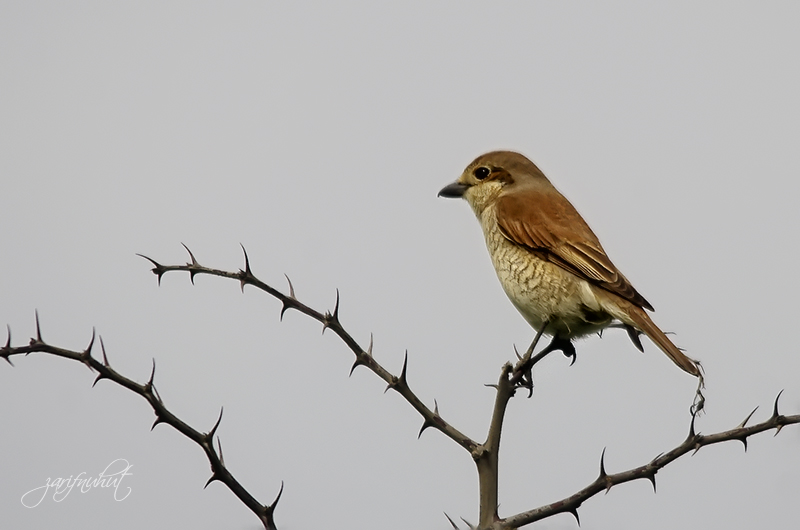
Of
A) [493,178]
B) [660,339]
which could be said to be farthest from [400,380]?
[493,178]

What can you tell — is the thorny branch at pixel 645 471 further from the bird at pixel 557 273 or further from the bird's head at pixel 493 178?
the bird's head at pixel 493 178

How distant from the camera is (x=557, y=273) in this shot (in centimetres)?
451

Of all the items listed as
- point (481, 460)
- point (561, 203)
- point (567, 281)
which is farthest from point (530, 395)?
point (561, 203)

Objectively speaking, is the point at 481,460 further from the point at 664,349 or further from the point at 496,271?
the point at 496,271

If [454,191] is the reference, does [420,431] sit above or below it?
below

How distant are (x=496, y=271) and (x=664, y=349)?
51.0 inches

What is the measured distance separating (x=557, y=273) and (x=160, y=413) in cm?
263

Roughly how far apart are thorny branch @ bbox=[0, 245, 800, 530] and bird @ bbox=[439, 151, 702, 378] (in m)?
1.21

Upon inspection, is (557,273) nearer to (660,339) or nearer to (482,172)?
(660,339)

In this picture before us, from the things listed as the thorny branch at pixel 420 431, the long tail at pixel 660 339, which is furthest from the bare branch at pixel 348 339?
the long tail at pixel 660 339

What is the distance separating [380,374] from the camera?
2.65m

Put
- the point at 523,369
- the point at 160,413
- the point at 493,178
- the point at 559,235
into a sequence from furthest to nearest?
the point at 493,178 → the point at 559,235 → the point at 523,369 → the point at 160,413

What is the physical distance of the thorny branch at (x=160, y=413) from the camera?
227 cm

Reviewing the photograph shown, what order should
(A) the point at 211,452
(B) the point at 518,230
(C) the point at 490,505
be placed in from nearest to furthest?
(A) the point at 211,452, (C) the point at 490,505, (B) the point at 518,230
